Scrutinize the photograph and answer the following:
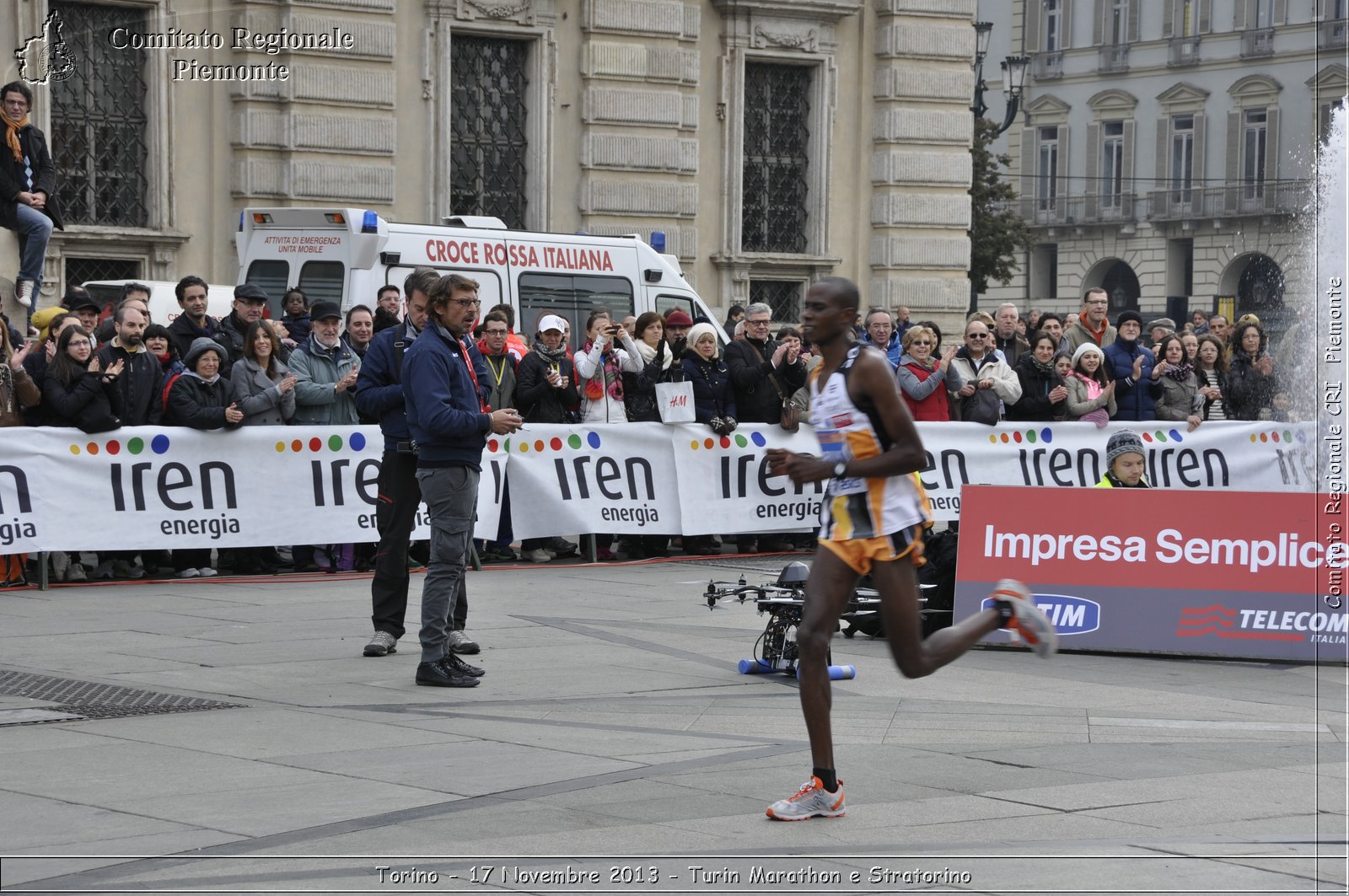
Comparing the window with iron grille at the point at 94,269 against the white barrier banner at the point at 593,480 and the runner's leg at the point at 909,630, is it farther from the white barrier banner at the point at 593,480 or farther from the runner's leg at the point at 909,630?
the runner's leg at the point at 909,630

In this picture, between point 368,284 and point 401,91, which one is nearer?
point 368,284

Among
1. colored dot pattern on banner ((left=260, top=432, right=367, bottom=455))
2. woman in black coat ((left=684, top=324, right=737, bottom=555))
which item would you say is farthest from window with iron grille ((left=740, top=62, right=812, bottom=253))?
colored dot pattern on banner ((left=260, top=432, right=367, bottom=455))

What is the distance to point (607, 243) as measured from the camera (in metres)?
19.3

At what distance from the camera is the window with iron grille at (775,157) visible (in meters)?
26.7

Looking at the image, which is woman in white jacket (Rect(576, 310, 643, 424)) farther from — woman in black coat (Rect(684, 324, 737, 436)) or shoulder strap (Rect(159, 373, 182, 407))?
shoulder strap (Rect(159, 373, 182, 407))

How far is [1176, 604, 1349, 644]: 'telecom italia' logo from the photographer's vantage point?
37.0 ft

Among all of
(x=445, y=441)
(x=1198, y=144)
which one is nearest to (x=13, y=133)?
(x=445, y=441)

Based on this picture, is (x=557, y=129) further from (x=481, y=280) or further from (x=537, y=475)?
(x=537, y=475)

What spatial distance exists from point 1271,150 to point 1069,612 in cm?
5301

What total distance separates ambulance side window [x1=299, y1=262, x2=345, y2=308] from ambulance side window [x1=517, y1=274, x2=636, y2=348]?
5.76ft

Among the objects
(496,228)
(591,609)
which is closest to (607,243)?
(496,228)

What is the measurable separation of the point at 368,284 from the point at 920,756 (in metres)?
10.6

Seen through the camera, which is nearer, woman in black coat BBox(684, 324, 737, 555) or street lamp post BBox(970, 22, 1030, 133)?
woman in black coat BBox(684, 324, 737, 555)

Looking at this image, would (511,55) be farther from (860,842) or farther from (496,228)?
(860,842)
